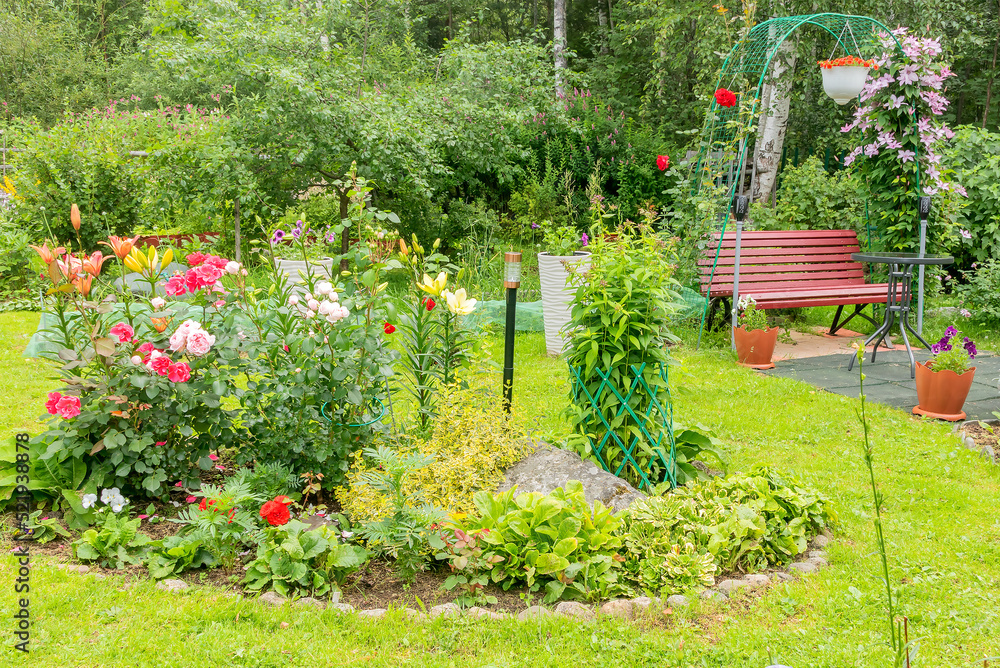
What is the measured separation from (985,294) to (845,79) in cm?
253

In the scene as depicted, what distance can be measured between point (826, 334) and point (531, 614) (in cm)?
566

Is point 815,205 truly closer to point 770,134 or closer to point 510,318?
point 770,134

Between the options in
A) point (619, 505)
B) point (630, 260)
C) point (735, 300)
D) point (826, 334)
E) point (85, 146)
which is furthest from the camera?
point (85, 146)

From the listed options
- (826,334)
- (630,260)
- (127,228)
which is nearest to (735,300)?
(826,334)

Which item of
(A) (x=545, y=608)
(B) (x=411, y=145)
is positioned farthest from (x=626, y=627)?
(B) (x=411, y=145)

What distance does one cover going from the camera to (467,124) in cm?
897

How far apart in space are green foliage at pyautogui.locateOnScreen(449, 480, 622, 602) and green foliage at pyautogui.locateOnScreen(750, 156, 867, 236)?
6206 millimetres

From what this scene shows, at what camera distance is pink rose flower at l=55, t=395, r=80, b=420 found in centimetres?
286

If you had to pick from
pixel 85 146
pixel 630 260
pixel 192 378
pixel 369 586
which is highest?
pixel 85 146

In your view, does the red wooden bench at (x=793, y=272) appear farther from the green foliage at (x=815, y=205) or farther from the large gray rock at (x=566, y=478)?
the large gray rock at (x=566, y=478)

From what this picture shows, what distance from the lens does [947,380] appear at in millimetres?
4609

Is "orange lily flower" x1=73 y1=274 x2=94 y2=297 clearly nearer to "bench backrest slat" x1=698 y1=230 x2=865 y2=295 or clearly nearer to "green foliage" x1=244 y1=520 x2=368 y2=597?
"green foliage" x1=244 y1=520 x2=368 y2=597

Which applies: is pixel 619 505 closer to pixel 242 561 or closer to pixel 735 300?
pixel 242 561

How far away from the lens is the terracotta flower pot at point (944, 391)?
459 centimetres
